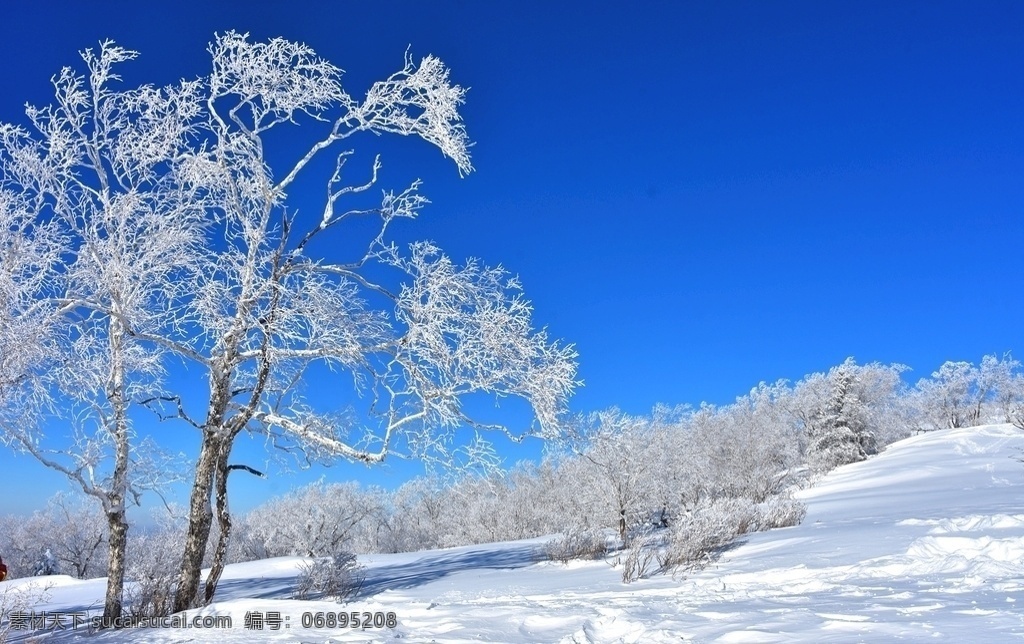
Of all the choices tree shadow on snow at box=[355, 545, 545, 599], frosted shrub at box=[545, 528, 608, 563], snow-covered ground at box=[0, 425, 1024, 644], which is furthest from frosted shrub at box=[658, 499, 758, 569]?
tree shadow on snow at box=[355, 545, 545, 599]

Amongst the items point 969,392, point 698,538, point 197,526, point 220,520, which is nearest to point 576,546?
point 698,538

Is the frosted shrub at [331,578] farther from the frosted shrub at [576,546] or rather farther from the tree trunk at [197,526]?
the frosted shrub at [576,546]

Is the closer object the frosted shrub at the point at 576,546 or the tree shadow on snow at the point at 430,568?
the tree shadow on snow at the point at 430,568

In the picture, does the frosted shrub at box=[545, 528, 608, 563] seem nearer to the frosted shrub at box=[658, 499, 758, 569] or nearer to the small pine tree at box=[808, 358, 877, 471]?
the frosted shrub at box=[658, 499, 758, 569]

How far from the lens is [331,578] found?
8.73 metres

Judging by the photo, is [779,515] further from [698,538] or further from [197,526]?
[197,526]

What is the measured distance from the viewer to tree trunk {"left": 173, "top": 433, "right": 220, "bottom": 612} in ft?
25.0

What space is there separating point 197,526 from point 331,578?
1906mm

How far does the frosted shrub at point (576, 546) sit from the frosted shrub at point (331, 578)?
13.8ft

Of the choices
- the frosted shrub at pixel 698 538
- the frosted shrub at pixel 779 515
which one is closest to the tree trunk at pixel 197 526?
the frosted shrub at pixel 698 538

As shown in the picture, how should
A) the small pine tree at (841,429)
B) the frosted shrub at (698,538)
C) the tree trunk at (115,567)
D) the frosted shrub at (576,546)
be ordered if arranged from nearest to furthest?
the tree trunk at (115,567) → the frosted shrub at (698,538) → the frosted shrub at (576,546) → the small pine tree at (841,429)

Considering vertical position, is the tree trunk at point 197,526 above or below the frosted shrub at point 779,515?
above

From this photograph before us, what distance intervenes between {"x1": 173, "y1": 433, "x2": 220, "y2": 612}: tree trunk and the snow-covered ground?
0.52 metres

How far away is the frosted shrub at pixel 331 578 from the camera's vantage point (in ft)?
28.5
